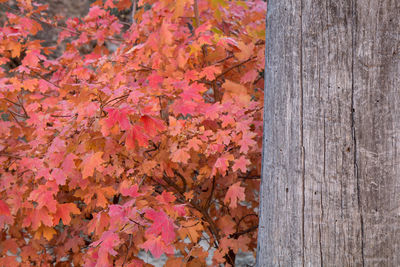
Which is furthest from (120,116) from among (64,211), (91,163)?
(64,211)

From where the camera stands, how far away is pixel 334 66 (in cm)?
133

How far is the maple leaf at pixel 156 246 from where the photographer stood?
159cm

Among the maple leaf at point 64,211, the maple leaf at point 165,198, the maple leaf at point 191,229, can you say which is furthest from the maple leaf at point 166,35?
the maple leaf at point 64,211

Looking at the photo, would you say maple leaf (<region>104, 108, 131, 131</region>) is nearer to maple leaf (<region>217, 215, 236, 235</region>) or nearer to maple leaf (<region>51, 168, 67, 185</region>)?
maple leaf (<region>51, 168, 67, 185</region>)

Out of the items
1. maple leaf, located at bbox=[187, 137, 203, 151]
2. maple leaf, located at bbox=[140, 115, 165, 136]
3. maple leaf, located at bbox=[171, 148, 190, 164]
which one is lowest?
maple leaf, located at bbox=[171, 148, 190, 164]

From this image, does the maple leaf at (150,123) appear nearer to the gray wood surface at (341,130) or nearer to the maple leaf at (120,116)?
the maple leaf at (120,116)

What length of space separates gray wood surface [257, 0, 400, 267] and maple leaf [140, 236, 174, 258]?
53cm

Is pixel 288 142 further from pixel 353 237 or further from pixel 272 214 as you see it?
pixel 353 237

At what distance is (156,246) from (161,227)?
0.08 meters

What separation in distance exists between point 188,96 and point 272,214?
93cm

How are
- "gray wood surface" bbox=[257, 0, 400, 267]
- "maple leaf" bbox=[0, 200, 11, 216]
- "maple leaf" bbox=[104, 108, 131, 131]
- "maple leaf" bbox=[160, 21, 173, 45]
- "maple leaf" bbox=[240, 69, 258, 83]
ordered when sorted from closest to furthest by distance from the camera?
"gray wood surface" bbox=[257, 0, 400, 267] → "maple leaf" bbox=[104, 108, 131, 131] → "maple leaf" bbox=[160, 21, 173, 45] → "maple leaf" bbox=[0, 200, 11, 216] → "maple leaf" bbox=[240, 69, 258, 83]

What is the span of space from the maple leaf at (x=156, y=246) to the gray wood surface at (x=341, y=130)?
1.74ft

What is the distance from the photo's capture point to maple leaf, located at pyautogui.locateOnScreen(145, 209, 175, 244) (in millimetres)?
1640

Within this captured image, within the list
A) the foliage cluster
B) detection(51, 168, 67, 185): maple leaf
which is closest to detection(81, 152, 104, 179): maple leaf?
the foliage cluster
